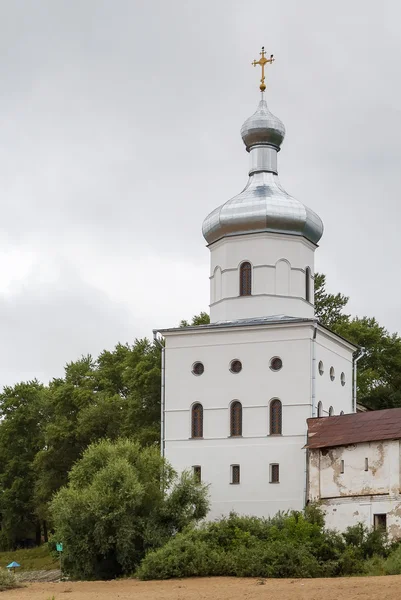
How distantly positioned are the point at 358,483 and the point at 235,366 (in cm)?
618

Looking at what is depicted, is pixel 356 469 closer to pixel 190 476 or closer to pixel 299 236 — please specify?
pixel 190 476

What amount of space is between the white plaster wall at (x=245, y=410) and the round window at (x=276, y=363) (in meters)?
0.13

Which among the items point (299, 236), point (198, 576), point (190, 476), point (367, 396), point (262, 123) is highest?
point (262, 123)

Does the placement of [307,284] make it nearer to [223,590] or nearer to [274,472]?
[274,472]

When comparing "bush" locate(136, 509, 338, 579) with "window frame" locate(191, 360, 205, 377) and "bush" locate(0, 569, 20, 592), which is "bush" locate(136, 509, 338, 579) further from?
"window frame" locate(191, 360, 205, 377)

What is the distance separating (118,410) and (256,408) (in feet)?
48.3

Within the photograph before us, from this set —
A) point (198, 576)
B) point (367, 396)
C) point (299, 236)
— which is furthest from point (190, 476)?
point (367, 396)

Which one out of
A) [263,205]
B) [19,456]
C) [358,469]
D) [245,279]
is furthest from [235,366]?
[19,456]

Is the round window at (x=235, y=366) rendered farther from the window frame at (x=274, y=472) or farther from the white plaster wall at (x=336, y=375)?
the window frame at (x=274, y=472)

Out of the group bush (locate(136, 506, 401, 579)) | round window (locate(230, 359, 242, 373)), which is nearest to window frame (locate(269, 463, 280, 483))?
round window (locate(230, 359, 242, 373))

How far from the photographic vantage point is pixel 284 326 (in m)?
36.6

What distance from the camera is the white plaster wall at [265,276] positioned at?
123 ft

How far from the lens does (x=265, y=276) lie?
124ft

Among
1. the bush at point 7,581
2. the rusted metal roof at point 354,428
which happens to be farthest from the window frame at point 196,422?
the bush at point 7,581
